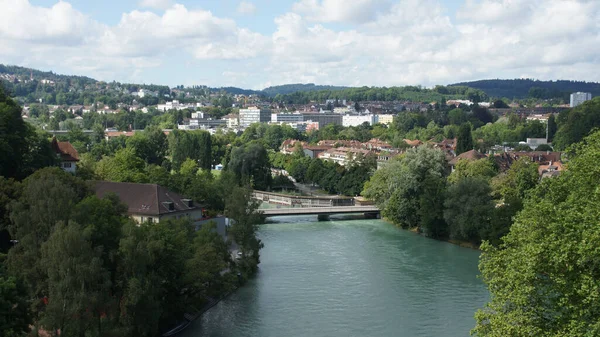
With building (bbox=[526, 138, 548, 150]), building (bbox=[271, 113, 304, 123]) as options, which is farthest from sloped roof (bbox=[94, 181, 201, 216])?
building (bbox=[271, 113, 304, 123])

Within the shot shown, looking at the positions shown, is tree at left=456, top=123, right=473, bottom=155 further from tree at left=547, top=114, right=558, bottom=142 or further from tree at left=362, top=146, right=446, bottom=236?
tree at left=547, top=114, right=558, bottom=142

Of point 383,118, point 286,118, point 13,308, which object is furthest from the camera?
point 286,118

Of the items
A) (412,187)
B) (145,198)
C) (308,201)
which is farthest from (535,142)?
(145,198)

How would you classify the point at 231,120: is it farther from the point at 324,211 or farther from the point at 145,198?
the point at 145,198

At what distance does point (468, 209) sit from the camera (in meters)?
28.8

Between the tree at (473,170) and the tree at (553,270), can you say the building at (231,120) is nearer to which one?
the tree at (473,170)

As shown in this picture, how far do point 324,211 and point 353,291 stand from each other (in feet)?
48.0

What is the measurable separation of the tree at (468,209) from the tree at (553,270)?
53.6 ft

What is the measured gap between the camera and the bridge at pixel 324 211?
118 feet

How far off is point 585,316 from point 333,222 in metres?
25.7

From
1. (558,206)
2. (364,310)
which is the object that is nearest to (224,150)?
(364,310)

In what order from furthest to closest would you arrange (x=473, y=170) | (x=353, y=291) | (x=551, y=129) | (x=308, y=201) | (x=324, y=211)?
(x=551, y=129) → (x=308, y=201) → (x=473, y=170) → (x=324, y=211) → (x=353, y=291)

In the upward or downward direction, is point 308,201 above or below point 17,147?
below

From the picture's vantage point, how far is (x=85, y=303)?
45.7ft
